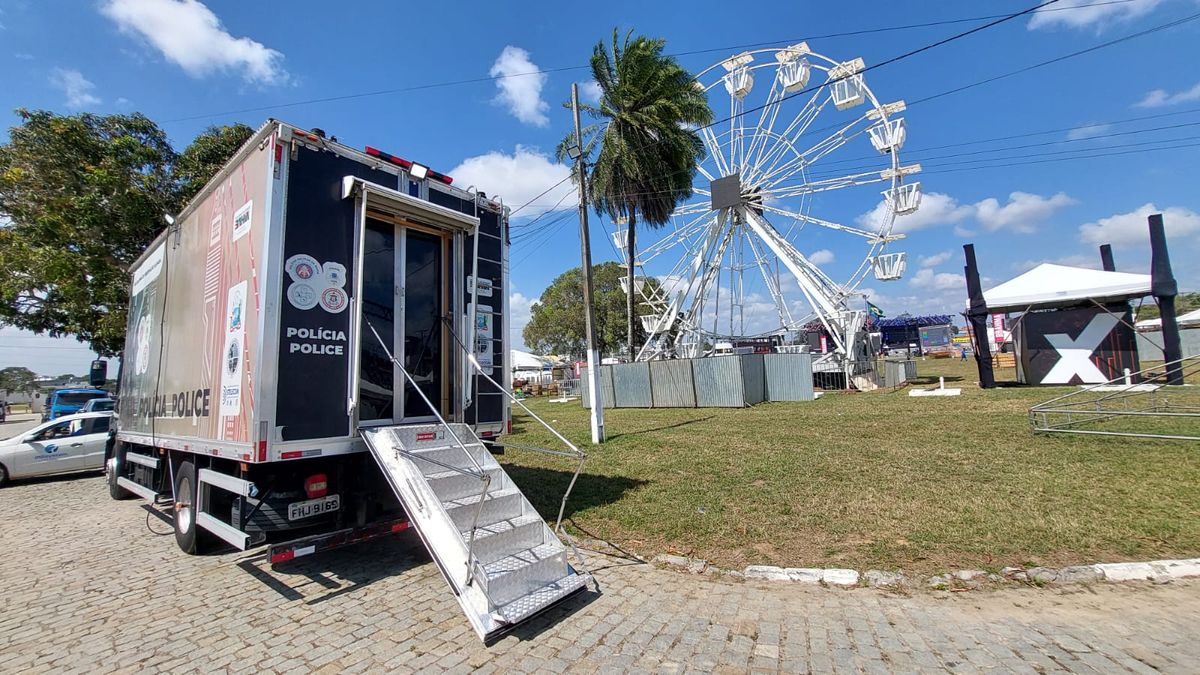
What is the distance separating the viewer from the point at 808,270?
25.0 metres

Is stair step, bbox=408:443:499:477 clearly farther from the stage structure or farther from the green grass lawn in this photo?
the stage structure

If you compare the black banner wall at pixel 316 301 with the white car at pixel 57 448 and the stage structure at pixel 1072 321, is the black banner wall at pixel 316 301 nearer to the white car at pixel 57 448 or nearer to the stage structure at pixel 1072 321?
the white car at pixel 57 448

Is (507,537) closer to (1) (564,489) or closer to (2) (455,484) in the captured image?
(2) (455,484)

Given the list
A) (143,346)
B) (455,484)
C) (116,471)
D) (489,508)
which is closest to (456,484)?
(455,484)

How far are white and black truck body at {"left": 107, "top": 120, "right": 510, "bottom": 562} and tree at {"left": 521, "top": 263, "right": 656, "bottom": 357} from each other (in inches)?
1384

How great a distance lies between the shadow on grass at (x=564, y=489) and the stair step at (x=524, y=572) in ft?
5.78

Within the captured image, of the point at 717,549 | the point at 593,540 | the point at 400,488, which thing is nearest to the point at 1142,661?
the point at 717,549

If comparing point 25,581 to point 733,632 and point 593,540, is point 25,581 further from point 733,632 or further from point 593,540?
point 733,632

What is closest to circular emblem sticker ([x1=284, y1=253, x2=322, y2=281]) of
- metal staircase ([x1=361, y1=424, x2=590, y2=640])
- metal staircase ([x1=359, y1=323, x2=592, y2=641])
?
metal staircase ([x1=359, y1=323, x2=592, y2=641])

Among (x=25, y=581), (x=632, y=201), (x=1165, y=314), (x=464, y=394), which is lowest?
(x=25, y=581)

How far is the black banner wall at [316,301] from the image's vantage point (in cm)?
399

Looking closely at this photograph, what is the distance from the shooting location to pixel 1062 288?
1717 centimetres

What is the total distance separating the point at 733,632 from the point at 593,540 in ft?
6.94

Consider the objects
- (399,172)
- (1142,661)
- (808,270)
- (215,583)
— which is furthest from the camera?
(808,270)
